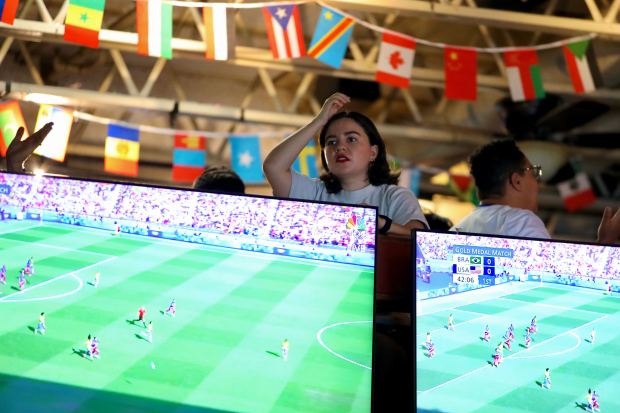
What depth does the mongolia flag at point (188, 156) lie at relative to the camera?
7.15 m

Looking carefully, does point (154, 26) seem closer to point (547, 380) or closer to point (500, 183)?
point (500, 183)

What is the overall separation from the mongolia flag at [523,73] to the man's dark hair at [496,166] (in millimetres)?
3100

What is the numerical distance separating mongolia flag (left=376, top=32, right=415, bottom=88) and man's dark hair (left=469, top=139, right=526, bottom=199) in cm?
275

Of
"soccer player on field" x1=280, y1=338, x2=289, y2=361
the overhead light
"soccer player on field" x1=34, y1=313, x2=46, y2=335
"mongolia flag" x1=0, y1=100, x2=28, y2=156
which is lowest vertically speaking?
"soccer player on field" x1=280, y1=338, x2=289, y2=361

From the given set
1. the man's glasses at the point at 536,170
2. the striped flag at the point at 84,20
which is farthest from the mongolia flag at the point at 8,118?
the man's glasses at the point at 536,170

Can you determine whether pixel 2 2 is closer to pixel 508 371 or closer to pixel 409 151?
pixel 508 371

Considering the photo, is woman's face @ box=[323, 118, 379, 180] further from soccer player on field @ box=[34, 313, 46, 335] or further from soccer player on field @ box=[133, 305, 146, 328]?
soccer player on field @ box=[34, 313, 46, 335]

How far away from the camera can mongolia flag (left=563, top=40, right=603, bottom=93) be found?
5.16 meters

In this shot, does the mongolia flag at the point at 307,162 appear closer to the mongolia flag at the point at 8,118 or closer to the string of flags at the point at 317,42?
the string of flags at the point at 317,42

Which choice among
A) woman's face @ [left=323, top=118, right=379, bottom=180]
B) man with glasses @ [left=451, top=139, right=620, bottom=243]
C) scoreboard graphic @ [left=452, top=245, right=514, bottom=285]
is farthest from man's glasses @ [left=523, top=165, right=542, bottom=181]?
scoreboard graphic @ [left=452, top=245, right=514, bottom=285]

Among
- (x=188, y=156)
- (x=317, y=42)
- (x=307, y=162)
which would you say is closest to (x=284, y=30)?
(x=317, y=42)

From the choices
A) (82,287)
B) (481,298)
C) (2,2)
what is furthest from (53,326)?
(2,2)

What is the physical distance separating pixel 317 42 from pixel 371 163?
2.80 metres

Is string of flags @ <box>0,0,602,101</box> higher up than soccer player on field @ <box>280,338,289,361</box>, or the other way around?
string of flags @ <box>0,0,602,101</box>
